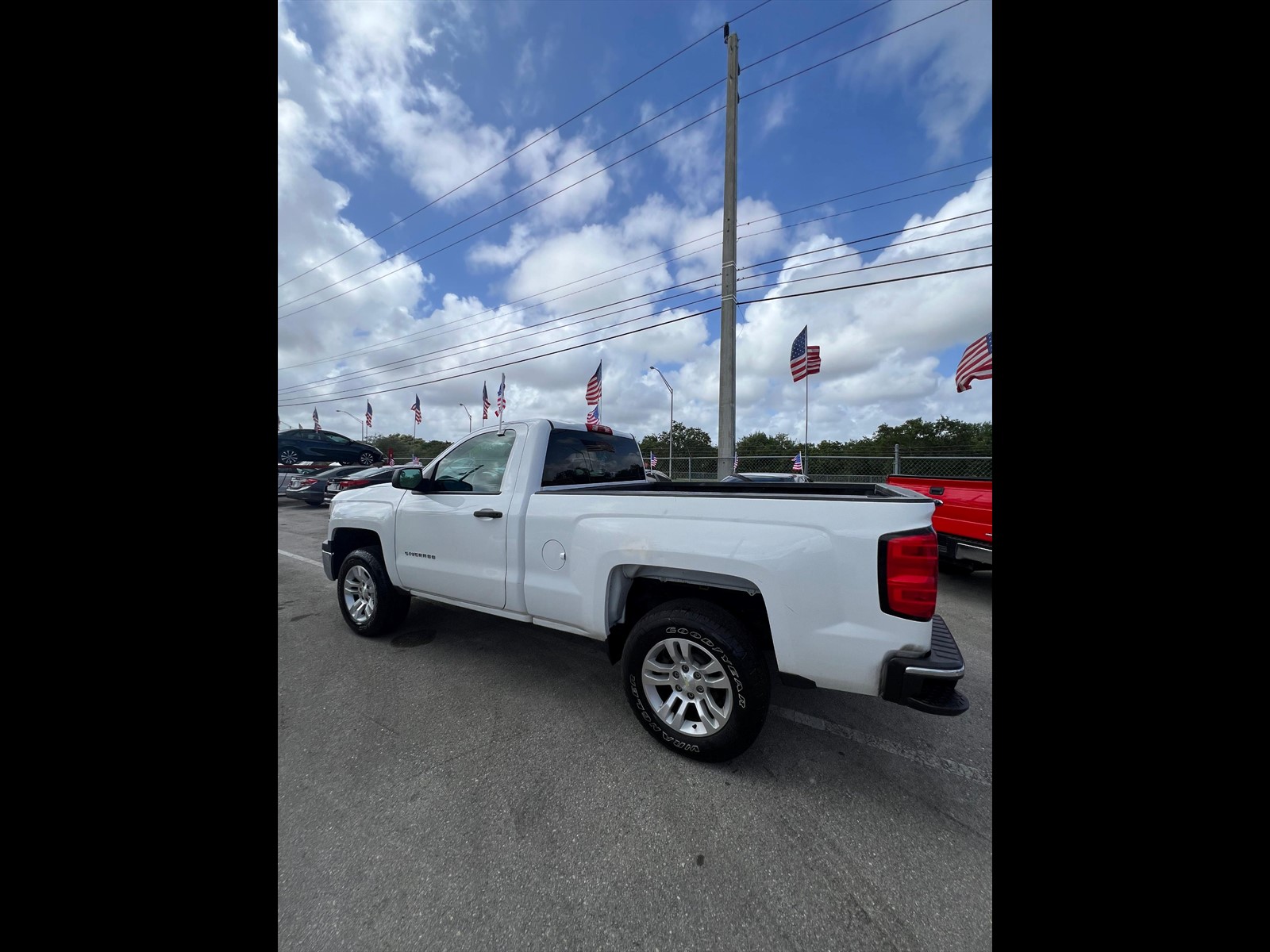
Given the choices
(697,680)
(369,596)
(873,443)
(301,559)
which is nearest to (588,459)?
(697,680)

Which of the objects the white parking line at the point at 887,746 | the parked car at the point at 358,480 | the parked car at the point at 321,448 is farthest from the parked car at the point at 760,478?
the parked car at the point at 321,448

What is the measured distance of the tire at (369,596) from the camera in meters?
4.02

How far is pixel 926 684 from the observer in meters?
2.09

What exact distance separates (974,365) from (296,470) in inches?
918

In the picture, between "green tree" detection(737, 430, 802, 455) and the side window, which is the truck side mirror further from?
"green tree" detection(737, 430, 802, 455)

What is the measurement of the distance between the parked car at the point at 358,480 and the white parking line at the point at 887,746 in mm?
10817

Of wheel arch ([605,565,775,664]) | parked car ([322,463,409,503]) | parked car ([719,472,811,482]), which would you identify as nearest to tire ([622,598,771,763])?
wheel arch ([605,565,775,664])

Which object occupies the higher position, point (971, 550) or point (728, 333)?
point (728, 333)

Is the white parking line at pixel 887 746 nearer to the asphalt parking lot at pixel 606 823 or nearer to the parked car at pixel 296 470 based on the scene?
the asphalt parking lot at pixel 606 823

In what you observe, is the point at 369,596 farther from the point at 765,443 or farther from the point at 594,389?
the point at 765,443
